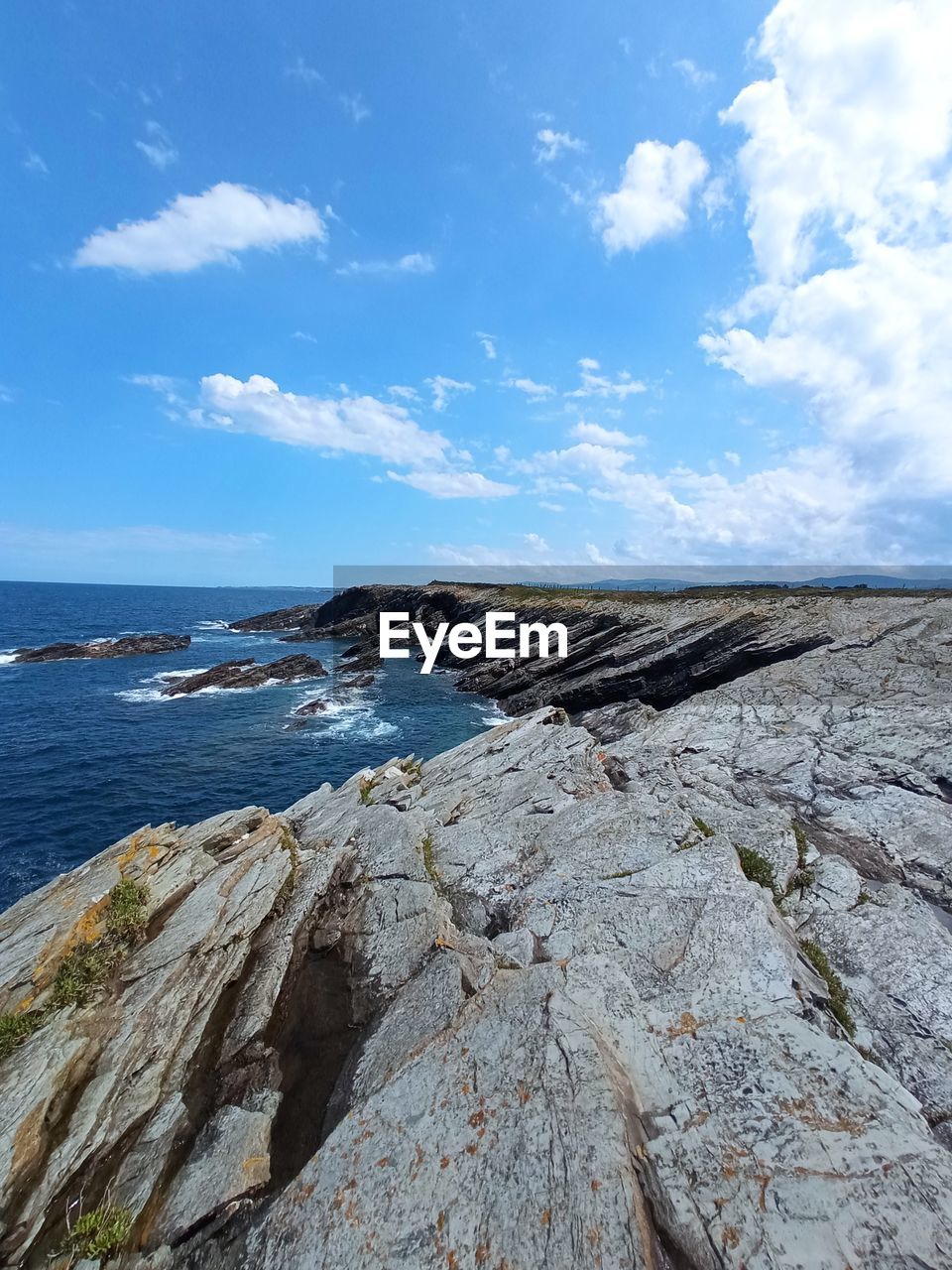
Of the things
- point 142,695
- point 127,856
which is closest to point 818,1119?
point 127,856

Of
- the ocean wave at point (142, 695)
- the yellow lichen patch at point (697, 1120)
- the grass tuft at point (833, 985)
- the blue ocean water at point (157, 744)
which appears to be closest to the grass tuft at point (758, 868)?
the grass tuft at point (833, 985)

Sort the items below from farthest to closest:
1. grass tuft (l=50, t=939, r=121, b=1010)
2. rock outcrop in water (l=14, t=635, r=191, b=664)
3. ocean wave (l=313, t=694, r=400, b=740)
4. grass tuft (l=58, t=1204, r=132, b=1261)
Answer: rock outcrop in water (l=14, t=635, r=191, b=664)
ocean wave (l=313, t=694, r=400, b=740)
grass tuft (l=50, t=939, r=121, b=1010)
grass tuft (l=58, t=1204, r=132, b=1261)

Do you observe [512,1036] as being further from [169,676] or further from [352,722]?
[169,676]

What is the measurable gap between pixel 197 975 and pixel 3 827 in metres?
27.0

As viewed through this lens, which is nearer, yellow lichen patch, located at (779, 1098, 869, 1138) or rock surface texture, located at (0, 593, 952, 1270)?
rock surface texture, located at (0, 593, 952, 1270)

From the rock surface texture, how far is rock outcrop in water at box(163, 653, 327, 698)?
50.0 meters

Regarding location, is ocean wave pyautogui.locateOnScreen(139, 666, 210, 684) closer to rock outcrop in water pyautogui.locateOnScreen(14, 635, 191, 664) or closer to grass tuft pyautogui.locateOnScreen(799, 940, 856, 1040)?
rock outcrop in water pyautogui.locateOnScreen(14, 635, 191, 664)

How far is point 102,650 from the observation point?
87500 millimetres

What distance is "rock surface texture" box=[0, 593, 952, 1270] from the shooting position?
666 cm

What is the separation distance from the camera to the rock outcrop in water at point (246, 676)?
65.1m

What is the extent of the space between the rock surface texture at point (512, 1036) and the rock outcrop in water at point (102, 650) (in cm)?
8245

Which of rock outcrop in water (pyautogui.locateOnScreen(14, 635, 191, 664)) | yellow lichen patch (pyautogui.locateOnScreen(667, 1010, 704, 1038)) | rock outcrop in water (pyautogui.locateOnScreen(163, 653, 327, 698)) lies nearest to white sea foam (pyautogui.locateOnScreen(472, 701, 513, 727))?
rock outcrop in water (pyautogui.locateOnScreen(163, 653, 327, 698))

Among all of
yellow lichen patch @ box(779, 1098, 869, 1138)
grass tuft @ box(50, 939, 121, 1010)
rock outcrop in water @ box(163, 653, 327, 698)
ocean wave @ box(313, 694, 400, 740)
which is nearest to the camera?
yellow lichen patch @ box(779, 1098, 869, 1138)

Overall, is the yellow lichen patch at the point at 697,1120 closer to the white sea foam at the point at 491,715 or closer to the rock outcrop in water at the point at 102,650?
the white sea foam at the point at 491,715
